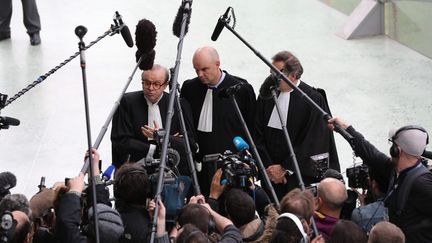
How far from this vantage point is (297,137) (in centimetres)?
711

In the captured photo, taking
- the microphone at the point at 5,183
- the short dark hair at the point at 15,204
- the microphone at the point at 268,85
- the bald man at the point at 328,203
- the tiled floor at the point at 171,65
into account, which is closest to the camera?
the short dark hair at the point at 15,204

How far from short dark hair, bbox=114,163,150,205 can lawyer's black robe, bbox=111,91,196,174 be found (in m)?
1.37

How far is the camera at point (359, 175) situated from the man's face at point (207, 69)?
5.20ft

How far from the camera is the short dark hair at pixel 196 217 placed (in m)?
5.00

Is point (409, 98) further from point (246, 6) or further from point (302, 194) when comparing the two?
point (302, 194)

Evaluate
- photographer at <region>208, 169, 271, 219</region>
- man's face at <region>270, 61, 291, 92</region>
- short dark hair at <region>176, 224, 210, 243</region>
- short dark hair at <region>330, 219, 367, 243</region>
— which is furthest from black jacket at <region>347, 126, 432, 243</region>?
man's face at <region>270, 61, 291, 92</region>

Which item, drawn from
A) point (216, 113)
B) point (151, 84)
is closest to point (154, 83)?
point (151, 84)

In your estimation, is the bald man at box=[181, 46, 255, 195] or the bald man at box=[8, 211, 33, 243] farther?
the bald man at box=[181, 46, 255, 195]

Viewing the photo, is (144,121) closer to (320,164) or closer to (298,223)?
(320,164)

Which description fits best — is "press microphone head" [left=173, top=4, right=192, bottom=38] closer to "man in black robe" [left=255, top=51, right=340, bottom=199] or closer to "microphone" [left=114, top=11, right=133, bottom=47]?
"microphone" [left=114, top=11, right=133, bottom=47]

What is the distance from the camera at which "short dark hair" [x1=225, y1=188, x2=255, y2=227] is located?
17.2ft

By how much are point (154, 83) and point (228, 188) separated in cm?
137

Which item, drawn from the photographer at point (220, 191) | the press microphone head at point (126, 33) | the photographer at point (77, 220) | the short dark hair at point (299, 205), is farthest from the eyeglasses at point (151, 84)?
the short dark hair at point (299, 205)

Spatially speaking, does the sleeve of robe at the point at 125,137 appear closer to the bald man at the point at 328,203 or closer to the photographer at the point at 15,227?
the bald man at the point at 328,203
